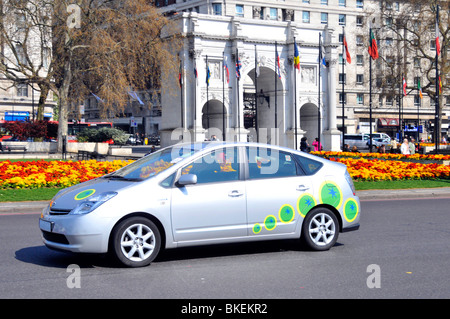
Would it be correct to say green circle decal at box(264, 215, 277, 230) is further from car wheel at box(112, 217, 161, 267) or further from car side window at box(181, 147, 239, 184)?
car wheel at box(112, 217, 161, 267)

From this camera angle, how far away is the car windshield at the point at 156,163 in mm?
8281

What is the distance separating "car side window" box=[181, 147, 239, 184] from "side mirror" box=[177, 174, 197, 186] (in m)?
0.23

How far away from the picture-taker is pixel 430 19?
2228 inches

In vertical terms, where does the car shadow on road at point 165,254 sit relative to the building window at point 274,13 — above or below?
below

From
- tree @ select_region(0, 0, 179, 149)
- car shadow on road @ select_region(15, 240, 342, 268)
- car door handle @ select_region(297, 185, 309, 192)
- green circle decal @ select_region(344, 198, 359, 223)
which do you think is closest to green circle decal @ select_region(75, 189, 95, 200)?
car shadow on road @ select_region(15, 240, 342, 268)

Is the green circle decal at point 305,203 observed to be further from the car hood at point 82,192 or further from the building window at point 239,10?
the building window at point 239,10

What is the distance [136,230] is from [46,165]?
14585 mm

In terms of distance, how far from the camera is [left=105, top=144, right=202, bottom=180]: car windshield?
326 inches

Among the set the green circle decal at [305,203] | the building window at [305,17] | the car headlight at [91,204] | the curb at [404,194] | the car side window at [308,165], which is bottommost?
the curb at [404,194]

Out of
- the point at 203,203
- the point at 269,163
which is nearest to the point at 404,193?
the point at 269,163

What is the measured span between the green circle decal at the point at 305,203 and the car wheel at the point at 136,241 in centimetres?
217

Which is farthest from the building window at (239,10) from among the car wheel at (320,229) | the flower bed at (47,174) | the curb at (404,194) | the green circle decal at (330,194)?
the car wheel at (320,229)

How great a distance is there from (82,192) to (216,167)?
6.17ft
